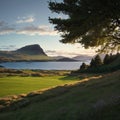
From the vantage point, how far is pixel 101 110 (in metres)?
15.2

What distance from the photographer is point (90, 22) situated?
72.2 ft

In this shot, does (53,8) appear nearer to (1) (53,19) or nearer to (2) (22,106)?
(1) (53,19)

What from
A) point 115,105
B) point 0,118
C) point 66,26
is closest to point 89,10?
point 66,26

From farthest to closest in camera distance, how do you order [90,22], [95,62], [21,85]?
[95,62], [21,85], [90,22]

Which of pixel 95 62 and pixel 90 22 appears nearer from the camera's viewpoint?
pixel 90 22

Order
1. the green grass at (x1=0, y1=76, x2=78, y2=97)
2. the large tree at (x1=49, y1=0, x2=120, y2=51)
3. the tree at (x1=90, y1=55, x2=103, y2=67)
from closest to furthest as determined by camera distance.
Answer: the large tree at (x1=49, y1=0, x2=120, y2=51), the green grass at (x1=0, y1=76, x2=78, y2=97), the tree at (x1=90, y1=55, x2=103, y2=67)

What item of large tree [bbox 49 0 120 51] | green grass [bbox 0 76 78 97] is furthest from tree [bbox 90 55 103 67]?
large tree [bbox 49 0 120 51]

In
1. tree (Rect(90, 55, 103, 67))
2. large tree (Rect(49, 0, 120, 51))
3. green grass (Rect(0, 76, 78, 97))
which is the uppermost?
large tree (Rect(49, 0, 120, 51))

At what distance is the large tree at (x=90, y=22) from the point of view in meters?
21.0

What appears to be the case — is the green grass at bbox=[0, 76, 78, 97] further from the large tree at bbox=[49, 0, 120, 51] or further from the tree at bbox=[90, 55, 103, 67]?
the tree at bbox=[90, 55, 103, 67]

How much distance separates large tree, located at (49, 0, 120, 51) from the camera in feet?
68.7

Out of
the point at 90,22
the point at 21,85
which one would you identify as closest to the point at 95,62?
the point at 21,85

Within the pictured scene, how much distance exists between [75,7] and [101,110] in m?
10.9

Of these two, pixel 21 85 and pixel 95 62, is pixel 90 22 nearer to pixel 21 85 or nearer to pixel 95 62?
pixel 21 85
